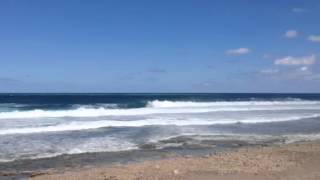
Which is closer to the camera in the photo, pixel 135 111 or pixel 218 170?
pixel 218 170

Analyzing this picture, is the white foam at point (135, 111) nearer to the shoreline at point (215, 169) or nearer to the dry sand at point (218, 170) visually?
the shoreline at point (215, 169)

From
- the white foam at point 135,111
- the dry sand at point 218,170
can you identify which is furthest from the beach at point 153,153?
the white foam at point 135,111

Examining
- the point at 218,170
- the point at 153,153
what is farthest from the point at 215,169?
the point at 153,153

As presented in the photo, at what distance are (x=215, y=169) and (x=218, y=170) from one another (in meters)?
0.13

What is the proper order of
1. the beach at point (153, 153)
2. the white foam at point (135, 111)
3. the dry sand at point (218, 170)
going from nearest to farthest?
the dry sand at point (218, 170)
the beach at point (153, 153)
the white foam at point (135, 111)

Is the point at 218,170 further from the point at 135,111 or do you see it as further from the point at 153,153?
the point at 135,111

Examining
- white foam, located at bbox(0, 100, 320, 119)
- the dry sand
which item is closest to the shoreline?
the dry sand

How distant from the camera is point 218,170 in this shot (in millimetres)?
10703

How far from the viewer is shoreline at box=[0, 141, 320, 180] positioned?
1015 centimetres

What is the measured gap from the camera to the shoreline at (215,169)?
33.3 ft

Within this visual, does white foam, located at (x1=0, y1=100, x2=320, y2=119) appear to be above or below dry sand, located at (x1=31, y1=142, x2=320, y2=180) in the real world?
above

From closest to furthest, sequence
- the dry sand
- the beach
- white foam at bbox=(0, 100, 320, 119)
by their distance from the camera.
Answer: the dry sand, the beach, white foam at bbox=(0, 100, 320, 119)

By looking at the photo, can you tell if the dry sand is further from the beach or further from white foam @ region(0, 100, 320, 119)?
white foam @ region(0, 100, 320, 119)

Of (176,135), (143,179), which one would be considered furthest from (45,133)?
(143,179)
